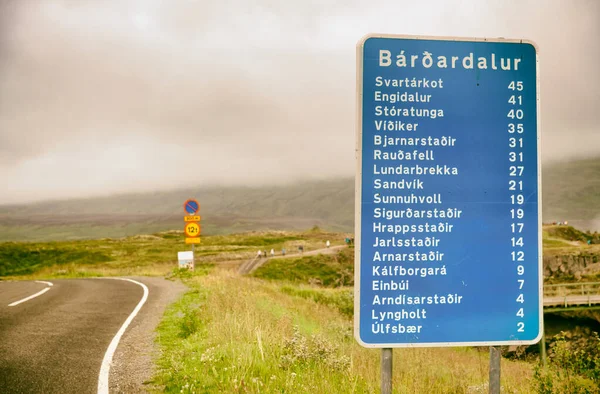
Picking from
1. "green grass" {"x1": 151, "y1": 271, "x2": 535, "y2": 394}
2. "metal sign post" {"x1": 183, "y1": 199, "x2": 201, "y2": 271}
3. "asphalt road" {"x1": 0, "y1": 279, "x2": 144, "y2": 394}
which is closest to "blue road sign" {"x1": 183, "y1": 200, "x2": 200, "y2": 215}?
"metal sign post" {"x1": 183, "y1": 199, "x2": 201, "y2": 271}

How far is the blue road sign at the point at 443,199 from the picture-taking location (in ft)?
11.6

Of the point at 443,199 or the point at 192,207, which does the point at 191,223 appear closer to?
the point at 192,207

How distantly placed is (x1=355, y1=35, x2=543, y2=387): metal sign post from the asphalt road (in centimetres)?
449

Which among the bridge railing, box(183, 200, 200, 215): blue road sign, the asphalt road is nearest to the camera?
the asphalt road

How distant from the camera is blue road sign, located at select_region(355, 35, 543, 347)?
11.6 ft

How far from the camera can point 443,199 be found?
358 cm

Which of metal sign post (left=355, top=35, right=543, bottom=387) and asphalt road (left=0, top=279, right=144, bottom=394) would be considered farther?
asphalt road (left=0, top=279, right=144, bottom=394)

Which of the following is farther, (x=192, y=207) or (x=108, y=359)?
(x=192, y=207)

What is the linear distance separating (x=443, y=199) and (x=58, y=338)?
8.32 meters

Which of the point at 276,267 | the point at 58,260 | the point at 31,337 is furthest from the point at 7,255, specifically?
the point at 31,337

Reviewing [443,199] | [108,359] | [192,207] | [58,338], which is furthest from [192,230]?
[443,199]

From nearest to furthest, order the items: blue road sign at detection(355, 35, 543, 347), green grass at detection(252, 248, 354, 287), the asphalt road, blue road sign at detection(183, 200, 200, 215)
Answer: blue road sign at detection(355, 35, 543, 347) < the asphalt road < blue road sign at detection(183, 200, 200, 215) < green grass at detection(252, 248, 354, 287)

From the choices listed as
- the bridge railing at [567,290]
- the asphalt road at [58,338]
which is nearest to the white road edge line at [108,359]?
the asphalt road at [58,338]

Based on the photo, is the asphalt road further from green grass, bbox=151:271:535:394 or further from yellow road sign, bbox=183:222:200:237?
yellow road sign, bbox=183:222:200:237
